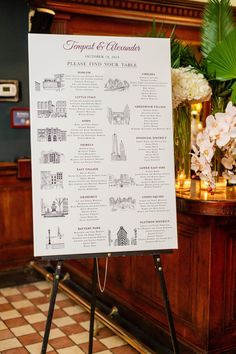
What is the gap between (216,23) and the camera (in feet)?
9.78

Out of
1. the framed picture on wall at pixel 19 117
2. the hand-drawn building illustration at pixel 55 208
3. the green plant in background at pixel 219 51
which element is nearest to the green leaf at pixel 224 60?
the green plant in background at pixel 219 51

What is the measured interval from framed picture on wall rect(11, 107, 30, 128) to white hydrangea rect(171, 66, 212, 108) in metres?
2.33

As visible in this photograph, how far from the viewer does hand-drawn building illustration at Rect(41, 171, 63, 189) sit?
7.67 ft

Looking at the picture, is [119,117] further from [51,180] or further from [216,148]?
[216,148]

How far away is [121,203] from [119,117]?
0.43 m

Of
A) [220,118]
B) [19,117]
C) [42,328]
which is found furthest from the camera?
[19,117]

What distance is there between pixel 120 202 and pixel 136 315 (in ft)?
3.99

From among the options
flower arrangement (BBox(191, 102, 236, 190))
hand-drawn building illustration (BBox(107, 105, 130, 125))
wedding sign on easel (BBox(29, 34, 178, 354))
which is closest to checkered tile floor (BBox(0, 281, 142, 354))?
wedding sign on easel (BBox(29, 34, 178, 354))

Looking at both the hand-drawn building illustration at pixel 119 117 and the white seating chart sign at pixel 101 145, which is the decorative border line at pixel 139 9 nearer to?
the white seating chart sign at pixel 101 145

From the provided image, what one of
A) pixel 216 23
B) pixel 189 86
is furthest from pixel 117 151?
pixel 216 23

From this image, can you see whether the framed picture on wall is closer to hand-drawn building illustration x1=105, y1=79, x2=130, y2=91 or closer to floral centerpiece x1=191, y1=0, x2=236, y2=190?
floral centerpiece x1=191, y1=0, x2=236, y2=190

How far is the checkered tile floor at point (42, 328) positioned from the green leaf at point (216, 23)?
2.00 metres

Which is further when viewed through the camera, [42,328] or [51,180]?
[42,328]

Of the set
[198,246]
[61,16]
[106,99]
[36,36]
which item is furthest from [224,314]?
[61,16]
